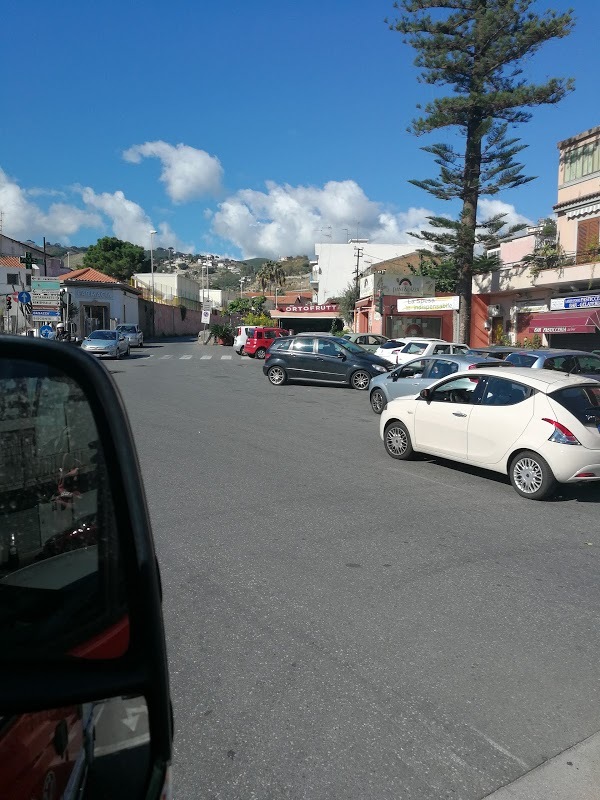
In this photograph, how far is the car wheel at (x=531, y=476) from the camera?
7.55 metres

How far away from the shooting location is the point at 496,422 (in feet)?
27.0

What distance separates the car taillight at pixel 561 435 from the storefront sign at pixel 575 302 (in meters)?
21.1

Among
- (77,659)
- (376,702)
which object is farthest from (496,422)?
(77,659)

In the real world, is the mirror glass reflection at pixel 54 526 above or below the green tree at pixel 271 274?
below

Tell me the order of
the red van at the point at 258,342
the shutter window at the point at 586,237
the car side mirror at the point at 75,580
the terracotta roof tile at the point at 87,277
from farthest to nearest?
the terracotta roof tile at the point at 87,277 → the red van at the point at 258,342 → the shutter window at the point at 586,237 → the car side mirror at the point at 75,580

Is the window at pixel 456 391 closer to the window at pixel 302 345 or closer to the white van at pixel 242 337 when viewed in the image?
the window at pixel 302 345

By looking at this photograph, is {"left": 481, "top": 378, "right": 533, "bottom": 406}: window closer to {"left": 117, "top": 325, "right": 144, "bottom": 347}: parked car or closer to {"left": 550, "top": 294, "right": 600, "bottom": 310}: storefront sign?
{"left": 550, "top": 294, "right": 600, "bottom": 310}: storefront sign

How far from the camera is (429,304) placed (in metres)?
36.0

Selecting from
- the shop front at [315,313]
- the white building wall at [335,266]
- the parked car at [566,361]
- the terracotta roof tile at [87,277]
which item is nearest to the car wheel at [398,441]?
the parked car at [566,361]

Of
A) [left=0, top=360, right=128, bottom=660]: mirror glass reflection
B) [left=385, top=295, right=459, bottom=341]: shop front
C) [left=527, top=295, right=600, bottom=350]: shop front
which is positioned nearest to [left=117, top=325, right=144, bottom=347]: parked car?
[left=385, top=295, right=459, bottom=341]: shop front

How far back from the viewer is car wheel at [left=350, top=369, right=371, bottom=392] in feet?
71.2

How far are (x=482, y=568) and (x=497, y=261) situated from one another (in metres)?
29.1

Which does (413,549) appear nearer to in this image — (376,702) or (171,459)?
(376,702)

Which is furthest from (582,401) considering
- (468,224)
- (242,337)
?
(242,337)
